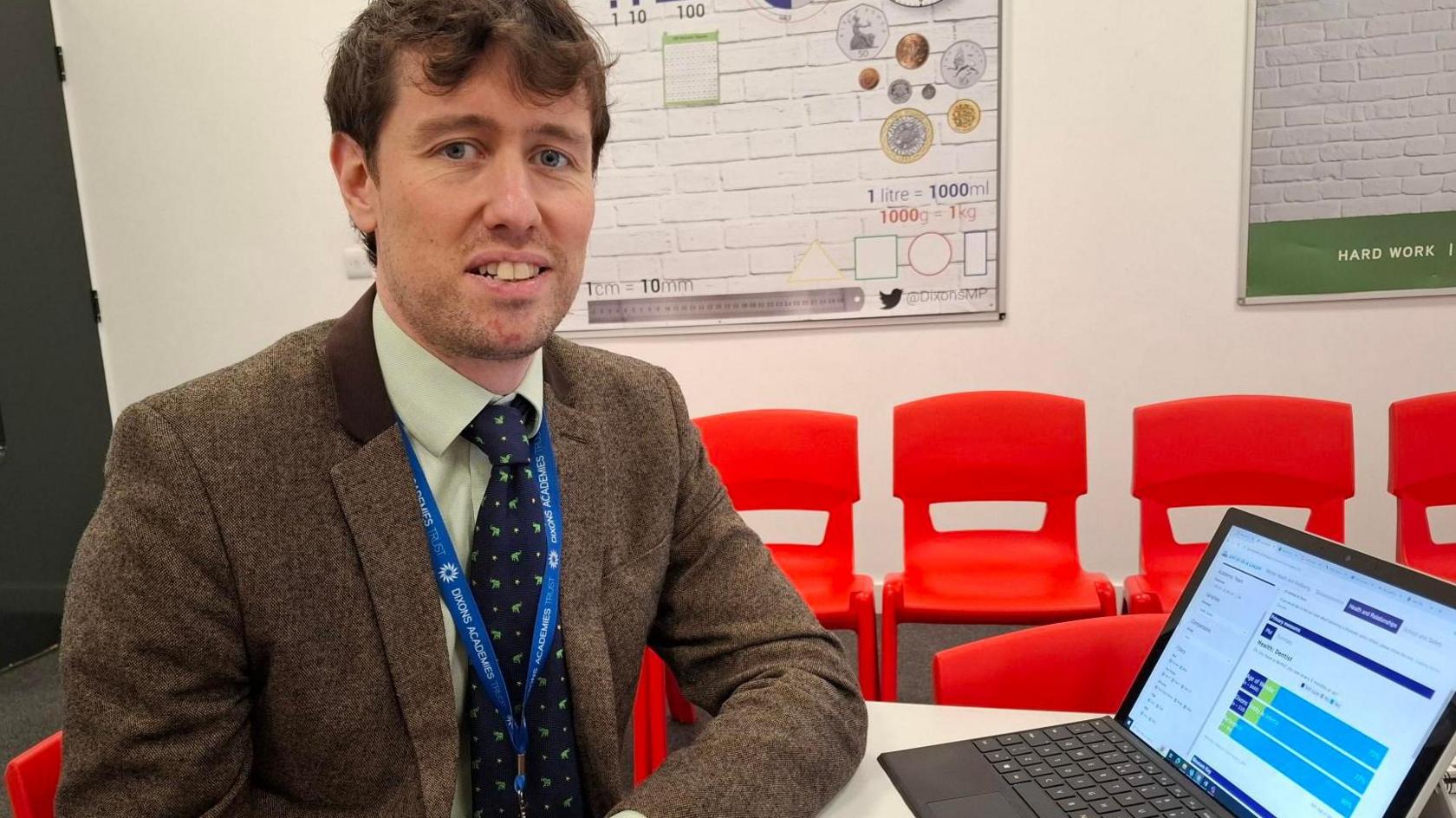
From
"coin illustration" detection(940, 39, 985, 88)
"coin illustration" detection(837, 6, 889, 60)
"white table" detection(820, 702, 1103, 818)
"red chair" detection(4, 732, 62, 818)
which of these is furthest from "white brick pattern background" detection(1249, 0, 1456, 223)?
"red chair" detection(4, 732, 62, 818)

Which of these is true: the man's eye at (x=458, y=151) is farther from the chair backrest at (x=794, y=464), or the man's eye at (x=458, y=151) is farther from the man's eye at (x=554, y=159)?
the chair backrest at (x=794, y=464)

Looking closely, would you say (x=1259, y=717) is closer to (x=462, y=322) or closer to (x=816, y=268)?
(x=462, y=322)

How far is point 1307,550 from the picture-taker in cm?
93

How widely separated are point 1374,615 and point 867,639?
1.62 meters

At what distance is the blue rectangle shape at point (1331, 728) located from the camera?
2.62 feet

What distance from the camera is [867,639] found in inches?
94.8

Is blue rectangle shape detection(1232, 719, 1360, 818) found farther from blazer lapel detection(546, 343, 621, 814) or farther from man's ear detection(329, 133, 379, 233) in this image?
man's ear detection(329, 133, 379, 233)

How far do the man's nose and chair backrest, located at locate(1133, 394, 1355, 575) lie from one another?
1.92m

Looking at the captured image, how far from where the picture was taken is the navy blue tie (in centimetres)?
103

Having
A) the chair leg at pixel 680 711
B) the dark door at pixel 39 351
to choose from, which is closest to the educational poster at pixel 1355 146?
the chair leg at pixel 680 711

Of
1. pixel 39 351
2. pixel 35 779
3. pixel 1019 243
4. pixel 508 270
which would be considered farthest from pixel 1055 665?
pixel 39 351

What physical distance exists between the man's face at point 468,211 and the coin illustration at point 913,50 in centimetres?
243

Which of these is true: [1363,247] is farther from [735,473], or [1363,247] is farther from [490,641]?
[490,641]

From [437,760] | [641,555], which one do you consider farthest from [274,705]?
[641,555]
